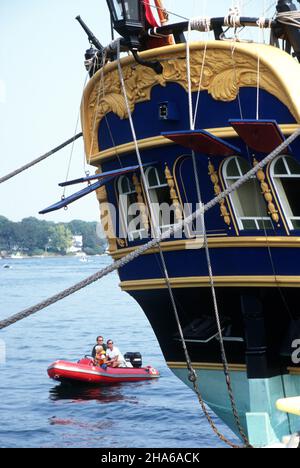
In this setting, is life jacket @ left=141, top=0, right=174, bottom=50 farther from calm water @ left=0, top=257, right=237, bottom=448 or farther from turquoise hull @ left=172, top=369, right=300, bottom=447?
calm water @ left=0, top=257, right=237, bottom=448

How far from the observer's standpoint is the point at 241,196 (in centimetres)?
1650

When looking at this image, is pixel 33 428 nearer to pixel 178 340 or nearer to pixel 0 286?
pixel 178 340

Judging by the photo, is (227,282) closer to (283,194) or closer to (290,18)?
(283,194)

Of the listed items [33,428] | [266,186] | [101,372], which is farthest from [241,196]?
[101,372]

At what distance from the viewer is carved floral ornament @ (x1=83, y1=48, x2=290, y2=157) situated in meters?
15.8

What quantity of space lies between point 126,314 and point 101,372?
4912 cm

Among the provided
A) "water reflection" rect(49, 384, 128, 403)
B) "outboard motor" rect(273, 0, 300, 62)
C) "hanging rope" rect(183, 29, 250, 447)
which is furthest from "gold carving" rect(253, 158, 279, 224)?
"water reflection" rect(49, 384, 128, 403)

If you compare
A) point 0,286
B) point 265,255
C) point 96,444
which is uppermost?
point 0,286

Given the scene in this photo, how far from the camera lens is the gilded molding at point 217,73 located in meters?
15.6

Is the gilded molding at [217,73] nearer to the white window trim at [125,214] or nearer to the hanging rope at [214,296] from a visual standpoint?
the hanging rope at [214,296]

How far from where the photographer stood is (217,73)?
1611cm

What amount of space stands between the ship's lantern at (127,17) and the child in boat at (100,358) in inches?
799

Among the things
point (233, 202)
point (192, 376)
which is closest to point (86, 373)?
point (192, 376)

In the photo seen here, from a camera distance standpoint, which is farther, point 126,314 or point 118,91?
point 126,314
